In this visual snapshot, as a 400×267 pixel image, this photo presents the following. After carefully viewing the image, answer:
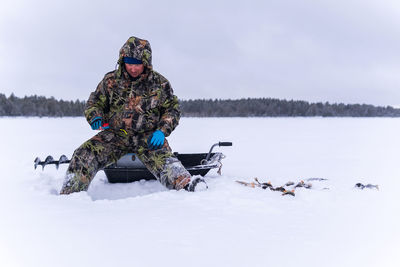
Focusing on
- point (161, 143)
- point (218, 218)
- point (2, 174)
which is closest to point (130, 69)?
point (161, 143)

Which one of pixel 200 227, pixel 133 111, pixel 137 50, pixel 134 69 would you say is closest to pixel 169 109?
pixel 133 111

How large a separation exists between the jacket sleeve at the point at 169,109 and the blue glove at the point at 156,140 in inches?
7.6

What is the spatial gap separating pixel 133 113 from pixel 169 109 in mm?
419

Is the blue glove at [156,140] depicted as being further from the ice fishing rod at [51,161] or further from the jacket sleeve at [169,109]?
the ice fishing rod at [51,161]

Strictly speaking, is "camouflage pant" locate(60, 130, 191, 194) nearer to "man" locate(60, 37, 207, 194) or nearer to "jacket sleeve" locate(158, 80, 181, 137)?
"man" locate(60, 37, 207, 194)

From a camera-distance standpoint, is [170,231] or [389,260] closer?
[389,260]

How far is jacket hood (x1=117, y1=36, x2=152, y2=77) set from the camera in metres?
3.92

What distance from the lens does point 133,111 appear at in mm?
4086

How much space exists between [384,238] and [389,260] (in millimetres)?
385

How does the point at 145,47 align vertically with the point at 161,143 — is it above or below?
above

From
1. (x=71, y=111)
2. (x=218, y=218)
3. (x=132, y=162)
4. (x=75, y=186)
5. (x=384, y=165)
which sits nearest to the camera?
(x=218, y=218)

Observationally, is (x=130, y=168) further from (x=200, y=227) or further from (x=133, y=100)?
(x=200, y=227)

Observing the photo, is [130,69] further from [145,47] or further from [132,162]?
[132,162]

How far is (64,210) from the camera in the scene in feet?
9.51
